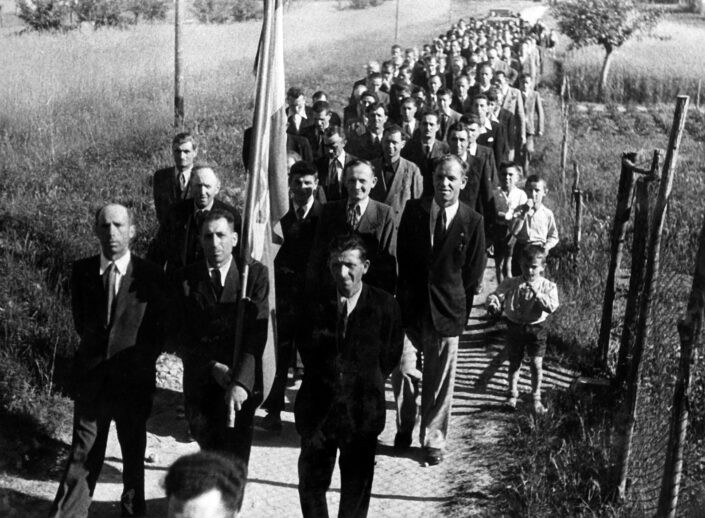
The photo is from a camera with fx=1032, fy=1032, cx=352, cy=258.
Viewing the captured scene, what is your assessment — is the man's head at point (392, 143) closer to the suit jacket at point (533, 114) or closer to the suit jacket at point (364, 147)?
the suit jacket at point (364, 147)

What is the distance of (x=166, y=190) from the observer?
746 centimetres

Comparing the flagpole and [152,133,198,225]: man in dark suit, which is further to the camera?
[152,133,198,225]: man in dark suit

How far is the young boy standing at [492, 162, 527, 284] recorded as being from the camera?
29.9 ft

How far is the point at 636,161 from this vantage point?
7.38 meters

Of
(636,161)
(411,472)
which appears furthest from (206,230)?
(636,161)

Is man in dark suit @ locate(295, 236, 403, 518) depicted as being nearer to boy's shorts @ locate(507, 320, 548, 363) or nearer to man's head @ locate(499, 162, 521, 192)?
boy's shorts @ locate(507, 320, 548, 363)

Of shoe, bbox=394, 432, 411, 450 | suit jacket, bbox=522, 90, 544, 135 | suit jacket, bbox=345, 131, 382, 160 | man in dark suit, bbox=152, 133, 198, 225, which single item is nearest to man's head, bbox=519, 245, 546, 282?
shoe, bbox=394, 432, 411, 450

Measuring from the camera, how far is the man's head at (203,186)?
6805 mm

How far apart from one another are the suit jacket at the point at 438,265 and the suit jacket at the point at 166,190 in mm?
1730

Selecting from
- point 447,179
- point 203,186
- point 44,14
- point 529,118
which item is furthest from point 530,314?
point 44,14

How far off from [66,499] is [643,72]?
27640mm

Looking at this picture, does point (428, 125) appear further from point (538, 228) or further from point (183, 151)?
point (183, 151)

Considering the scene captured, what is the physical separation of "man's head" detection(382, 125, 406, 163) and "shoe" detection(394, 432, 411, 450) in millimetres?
2345

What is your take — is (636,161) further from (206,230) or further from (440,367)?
(206,230)
